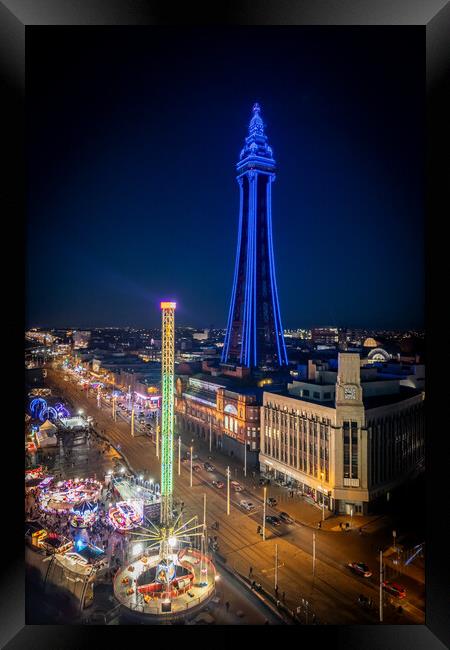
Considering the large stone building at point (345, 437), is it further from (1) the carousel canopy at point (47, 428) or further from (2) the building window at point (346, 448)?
(1) the carousel canopy at point (47, 428)

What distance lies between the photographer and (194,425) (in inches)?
1086

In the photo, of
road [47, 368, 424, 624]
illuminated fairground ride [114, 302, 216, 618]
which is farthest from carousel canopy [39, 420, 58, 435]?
illuminated fairground ride [114, 302, 216, 618]

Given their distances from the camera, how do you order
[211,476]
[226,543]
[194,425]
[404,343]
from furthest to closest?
[404,343], [194,425], [211,476], [226,543]

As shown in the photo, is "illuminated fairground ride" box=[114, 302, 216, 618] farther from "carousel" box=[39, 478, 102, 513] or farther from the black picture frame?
"carousel" box=[39, 478, 102, 513]

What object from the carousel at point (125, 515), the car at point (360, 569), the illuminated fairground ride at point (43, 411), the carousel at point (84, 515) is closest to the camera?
the car at point (360, 569)

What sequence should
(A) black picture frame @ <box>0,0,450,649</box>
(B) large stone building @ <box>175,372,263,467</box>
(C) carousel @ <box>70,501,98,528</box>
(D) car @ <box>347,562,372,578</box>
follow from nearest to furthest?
(A) black picture frame @ <box>0,0,450,649</box> < (D) car @ <box>347,562,372,578</box> < (C) carousel @ <box>70,501,98,528</box> < (B) large stone building @ <box>175,372,263,467</box>

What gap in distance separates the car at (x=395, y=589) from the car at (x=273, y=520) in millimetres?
4292

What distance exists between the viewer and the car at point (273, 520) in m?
13.8

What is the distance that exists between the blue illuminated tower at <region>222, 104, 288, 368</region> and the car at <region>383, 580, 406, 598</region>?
2167 cm

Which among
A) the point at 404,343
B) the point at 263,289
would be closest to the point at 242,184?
the point at 263,289

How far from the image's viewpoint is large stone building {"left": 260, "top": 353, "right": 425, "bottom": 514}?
1482cm
